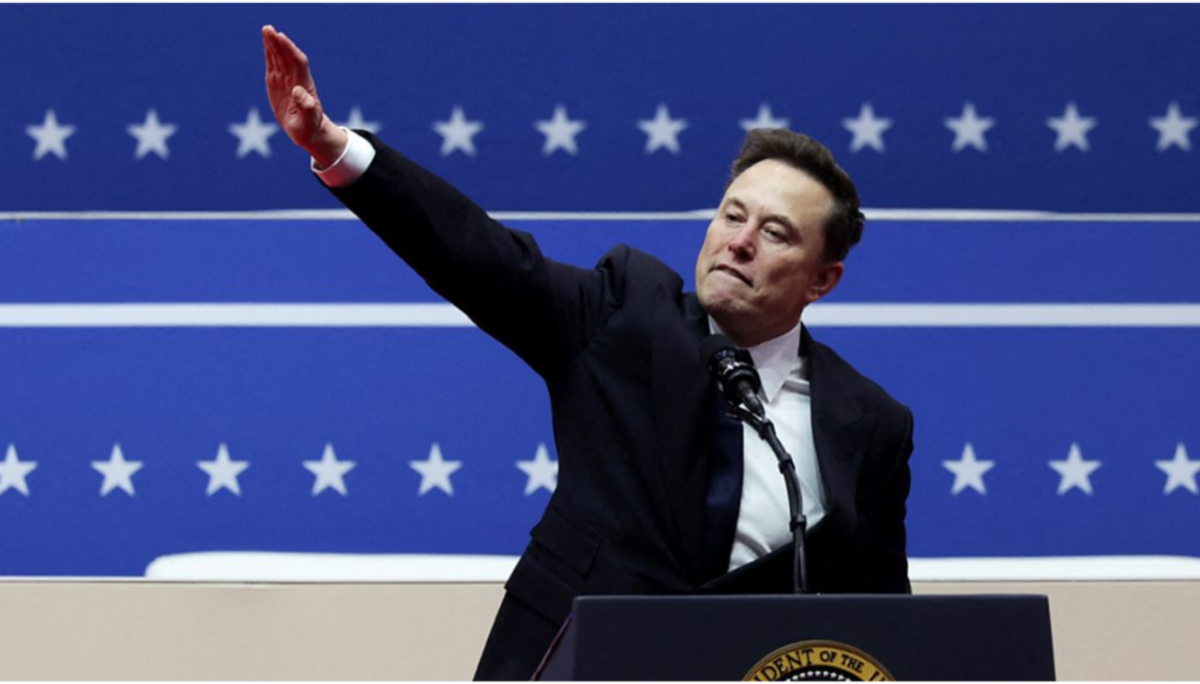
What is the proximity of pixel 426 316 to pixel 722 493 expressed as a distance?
0.91 meters

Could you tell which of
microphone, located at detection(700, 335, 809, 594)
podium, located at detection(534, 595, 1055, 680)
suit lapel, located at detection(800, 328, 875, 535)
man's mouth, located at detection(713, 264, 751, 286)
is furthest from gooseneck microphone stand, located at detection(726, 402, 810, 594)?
man's mouth, located at detection(713, 264, 751, 286)

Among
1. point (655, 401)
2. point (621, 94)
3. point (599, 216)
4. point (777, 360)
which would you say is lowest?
point (655, 401)

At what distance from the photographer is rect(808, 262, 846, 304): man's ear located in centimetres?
211

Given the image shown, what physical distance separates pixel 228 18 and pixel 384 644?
3.35 ft

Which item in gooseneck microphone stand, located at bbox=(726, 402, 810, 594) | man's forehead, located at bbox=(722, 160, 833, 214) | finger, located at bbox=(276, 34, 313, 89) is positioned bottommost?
gooseneck microphone stand, located at bbox=(726, 402, 810, 594)

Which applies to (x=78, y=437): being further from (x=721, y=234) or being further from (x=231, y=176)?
(x=721, y=234)

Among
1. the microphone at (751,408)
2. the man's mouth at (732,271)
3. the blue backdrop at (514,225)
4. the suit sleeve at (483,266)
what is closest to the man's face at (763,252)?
the man's mouth at (732,271)

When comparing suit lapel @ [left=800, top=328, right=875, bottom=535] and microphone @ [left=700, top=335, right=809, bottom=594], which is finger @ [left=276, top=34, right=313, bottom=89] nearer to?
microphone @ [left=700, top=335, right=809, bottom=594]

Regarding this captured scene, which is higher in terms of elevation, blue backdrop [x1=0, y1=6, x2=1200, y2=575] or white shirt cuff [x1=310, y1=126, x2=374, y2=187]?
blue backdrop [x1=0, y1=6, x2=1200, y2=575]

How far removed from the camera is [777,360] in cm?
204

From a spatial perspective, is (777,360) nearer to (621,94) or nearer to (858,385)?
(858,385)

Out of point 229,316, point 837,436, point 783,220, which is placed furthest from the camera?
point 229,316

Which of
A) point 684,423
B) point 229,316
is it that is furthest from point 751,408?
point 229,316

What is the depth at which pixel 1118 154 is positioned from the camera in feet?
8.91
